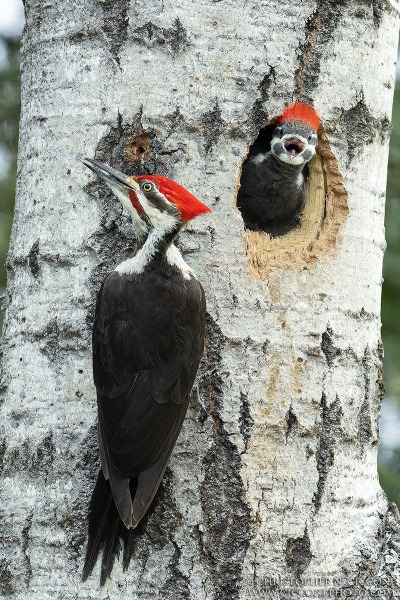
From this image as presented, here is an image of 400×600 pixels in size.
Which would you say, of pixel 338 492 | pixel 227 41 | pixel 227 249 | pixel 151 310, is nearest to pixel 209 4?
pixel 227 41

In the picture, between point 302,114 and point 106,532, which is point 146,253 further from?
point 106,532

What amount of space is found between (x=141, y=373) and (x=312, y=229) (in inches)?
29.1

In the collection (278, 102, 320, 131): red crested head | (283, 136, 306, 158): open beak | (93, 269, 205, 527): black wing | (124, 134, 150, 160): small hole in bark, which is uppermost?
(283, 136, 306, 158): open beak

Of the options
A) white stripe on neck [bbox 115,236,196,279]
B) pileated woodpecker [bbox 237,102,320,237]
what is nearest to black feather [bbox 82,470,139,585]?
white stripe on neck [bbox 115,236,196,279]

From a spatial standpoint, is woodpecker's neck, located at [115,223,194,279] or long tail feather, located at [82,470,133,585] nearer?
long tail feather, located at [82,470,133,585]

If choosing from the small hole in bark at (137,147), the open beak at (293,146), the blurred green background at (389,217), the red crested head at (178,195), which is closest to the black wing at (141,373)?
the red crested head at (178,195)

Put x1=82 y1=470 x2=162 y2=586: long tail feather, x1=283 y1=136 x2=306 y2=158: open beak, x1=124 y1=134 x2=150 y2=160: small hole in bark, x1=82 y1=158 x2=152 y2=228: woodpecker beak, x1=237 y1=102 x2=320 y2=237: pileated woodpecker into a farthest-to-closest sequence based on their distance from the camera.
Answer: x1=237 y1=102 x2=320 y2=237: pileated woodpecker
x1=283 y1=136 x2=306 y2=158: open beak
x1=124 y1=134 x2=150 y2=160: small hole in bark
x1=82 y1=158 x2=152 y2=228: woodpecker beak
x1=82 y1=470 x2=162 y2=586: long tail feather

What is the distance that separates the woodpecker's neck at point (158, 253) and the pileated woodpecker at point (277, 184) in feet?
1.69

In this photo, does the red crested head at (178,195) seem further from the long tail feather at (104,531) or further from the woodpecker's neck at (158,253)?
the long tail feather at (104,531)

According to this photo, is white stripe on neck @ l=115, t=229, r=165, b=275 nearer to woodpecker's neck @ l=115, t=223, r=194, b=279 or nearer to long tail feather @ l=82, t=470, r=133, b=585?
woodpecker's neck @ l=115, t=223, r=194, b=279

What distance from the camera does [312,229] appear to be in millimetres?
3119

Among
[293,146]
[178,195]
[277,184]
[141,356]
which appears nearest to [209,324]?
[141,356]

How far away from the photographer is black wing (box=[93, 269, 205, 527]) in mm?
2680

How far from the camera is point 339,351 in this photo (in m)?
2.89
